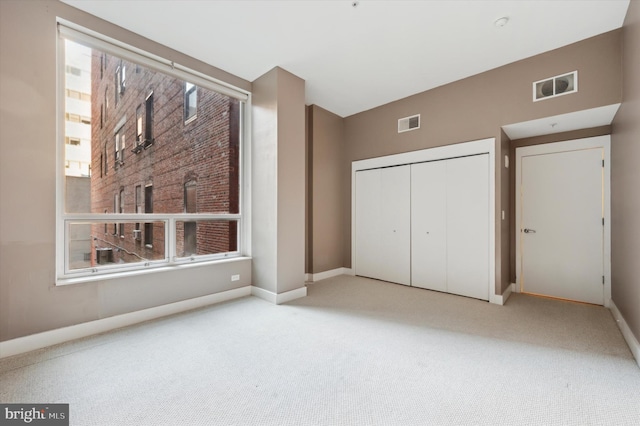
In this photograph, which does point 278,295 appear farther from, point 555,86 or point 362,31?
point 555,86

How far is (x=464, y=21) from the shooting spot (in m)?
2.88

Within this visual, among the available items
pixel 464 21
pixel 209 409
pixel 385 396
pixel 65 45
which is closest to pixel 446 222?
pixel 464 21

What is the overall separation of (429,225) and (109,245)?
4.30m

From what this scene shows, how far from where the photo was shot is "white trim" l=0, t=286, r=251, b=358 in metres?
2.33

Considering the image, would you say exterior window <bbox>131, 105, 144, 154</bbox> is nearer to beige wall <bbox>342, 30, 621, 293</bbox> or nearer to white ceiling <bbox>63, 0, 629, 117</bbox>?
white ceiling <bbox>63, 0, 629, 117</bbox>

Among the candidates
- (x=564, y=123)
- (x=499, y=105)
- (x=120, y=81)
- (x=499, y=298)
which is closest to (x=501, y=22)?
(x=499, y=105)

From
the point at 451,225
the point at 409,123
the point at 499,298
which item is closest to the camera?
the point at 499,298

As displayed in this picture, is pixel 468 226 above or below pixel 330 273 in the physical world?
above

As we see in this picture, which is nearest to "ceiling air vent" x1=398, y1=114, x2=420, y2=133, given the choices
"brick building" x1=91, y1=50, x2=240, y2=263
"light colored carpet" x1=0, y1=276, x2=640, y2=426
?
"brick building" x1=91, y1=50, x2=240, y2=263

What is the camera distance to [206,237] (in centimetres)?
384

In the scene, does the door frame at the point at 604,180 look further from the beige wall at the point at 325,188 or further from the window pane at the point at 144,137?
the window pane at the point at 144,137

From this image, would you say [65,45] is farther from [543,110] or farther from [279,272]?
[543,110]

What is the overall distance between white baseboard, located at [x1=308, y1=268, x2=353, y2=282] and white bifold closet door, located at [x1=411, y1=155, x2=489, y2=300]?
139 cm

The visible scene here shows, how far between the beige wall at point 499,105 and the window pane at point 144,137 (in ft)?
8.51
